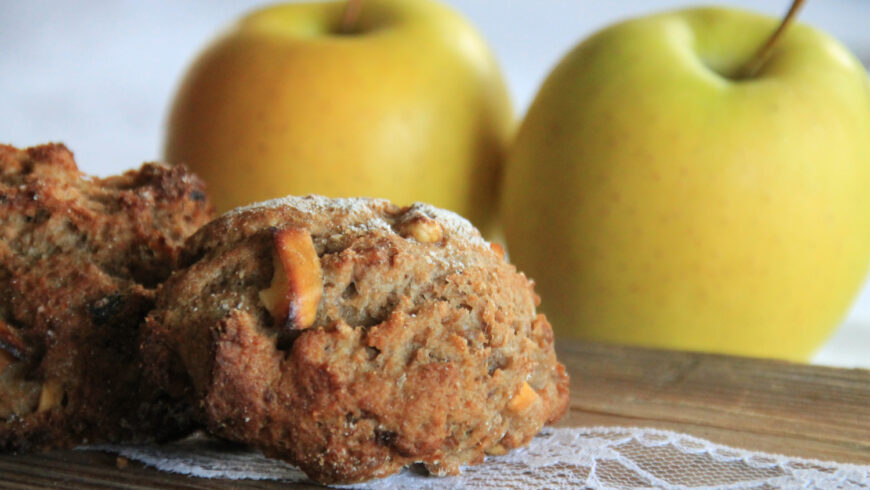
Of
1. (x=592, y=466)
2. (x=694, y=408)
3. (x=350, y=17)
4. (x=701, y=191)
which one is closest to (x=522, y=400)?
(x=592, y=466)

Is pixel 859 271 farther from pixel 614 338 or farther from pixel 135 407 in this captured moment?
pixel 135 407

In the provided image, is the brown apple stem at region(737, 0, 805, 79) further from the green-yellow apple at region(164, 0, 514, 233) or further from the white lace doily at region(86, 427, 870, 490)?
the white lace doily at region(86, 427, 870, 490)

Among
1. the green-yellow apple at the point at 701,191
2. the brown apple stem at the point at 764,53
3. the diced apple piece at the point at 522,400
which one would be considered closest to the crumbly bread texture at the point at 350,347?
the diced apple piece at the point at 522,400

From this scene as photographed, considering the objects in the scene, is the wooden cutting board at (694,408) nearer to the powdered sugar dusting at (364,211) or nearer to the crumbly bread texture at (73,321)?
the crumbly bread texture at (73,321)

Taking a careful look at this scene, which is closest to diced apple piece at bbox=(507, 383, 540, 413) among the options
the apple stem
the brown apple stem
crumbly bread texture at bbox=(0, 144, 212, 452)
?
crumbly bread texture at bbox=(0, 144, 212, 452)

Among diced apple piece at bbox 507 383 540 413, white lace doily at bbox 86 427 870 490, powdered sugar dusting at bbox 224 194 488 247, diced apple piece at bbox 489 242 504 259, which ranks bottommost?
white lace doily at bbox 86 427 870 490

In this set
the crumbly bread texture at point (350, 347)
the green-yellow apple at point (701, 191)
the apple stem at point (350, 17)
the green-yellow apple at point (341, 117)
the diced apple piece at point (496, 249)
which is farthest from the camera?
the apple stem at point (350, 17)

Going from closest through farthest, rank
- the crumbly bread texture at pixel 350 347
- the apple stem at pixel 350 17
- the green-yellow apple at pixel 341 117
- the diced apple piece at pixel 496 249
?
the crumbly bread texture at pixel 350 347 → the diced apple piece at pixel 496 249 → the green-yellow apple at pixel 341 117 → the apple stem at pixel 350 17
